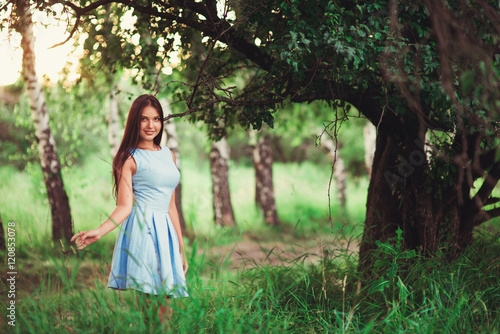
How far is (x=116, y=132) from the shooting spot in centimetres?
1005

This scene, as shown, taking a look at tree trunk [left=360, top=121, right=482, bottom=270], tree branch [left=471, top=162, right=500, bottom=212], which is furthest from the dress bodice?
tree branch [left=471, top=162, right=500, bottom=212]

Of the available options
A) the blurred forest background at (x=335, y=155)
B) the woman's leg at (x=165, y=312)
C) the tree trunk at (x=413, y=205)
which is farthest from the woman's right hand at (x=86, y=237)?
the tree trunk at (x=413, y=205)

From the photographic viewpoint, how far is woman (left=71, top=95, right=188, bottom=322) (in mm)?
2910

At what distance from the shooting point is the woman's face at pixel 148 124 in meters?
3.14

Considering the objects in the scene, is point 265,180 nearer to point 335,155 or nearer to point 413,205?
point 413,205

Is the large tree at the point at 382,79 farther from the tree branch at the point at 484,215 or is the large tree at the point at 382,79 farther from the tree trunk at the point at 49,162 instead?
the tree trunk at the point at 49,162

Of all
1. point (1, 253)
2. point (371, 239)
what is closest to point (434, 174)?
point (371, 239)

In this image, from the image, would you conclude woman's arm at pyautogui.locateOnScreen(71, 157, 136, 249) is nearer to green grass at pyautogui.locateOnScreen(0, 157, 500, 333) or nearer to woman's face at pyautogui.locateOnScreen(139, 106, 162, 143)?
green grass at pyautogui.locateOnScreen(0, 157, 500, 333)

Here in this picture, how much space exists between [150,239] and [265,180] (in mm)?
8143

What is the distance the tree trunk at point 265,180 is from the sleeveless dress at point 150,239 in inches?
307

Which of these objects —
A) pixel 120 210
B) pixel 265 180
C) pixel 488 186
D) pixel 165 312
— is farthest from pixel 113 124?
pixel 488 186

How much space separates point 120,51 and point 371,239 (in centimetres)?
347

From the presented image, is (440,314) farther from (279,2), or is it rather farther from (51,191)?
(51,191)

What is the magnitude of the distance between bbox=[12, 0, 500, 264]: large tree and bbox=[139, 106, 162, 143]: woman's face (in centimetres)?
44
